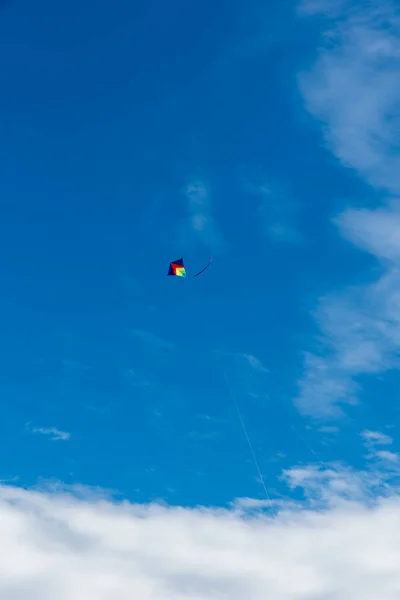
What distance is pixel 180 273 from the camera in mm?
66938
